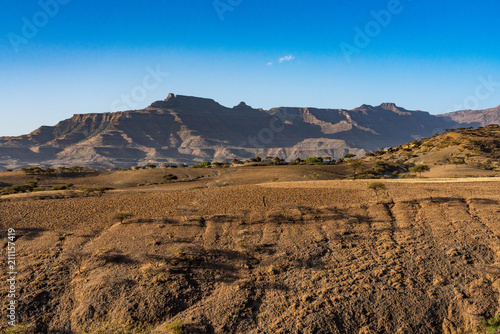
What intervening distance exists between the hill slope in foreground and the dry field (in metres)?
0.05

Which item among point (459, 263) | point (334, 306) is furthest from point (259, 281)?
point (459, 263)

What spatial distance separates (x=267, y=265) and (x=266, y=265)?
1.6 inches

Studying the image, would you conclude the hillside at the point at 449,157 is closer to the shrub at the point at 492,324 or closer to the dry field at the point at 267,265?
the dry field at the point at 267,265

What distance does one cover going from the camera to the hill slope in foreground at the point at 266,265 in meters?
12.1

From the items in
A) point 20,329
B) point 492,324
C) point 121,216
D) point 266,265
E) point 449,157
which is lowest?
point 492,324

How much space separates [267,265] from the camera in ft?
47.3

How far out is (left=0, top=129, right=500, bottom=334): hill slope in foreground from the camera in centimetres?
1213

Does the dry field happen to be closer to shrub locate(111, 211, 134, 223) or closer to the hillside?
shrub locate(111, 211, 134, 223)

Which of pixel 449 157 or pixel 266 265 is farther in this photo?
pixel 449 157

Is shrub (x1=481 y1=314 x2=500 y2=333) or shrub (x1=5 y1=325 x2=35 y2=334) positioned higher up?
shrub (x1=5 y1=325 x2=35 y2=334)

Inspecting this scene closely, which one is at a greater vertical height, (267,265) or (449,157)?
(449,157)

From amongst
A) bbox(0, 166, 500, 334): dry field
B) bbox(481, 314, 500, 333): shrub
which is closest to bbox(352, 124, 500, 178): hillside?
bbox(0, 166, 500, 334): dry field

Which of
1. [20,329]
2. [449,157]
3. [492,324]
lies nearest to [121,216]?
[20,329]

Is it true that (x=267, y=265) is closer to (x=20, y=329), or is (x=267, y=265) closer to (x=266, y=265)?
(x=266, y=265)
